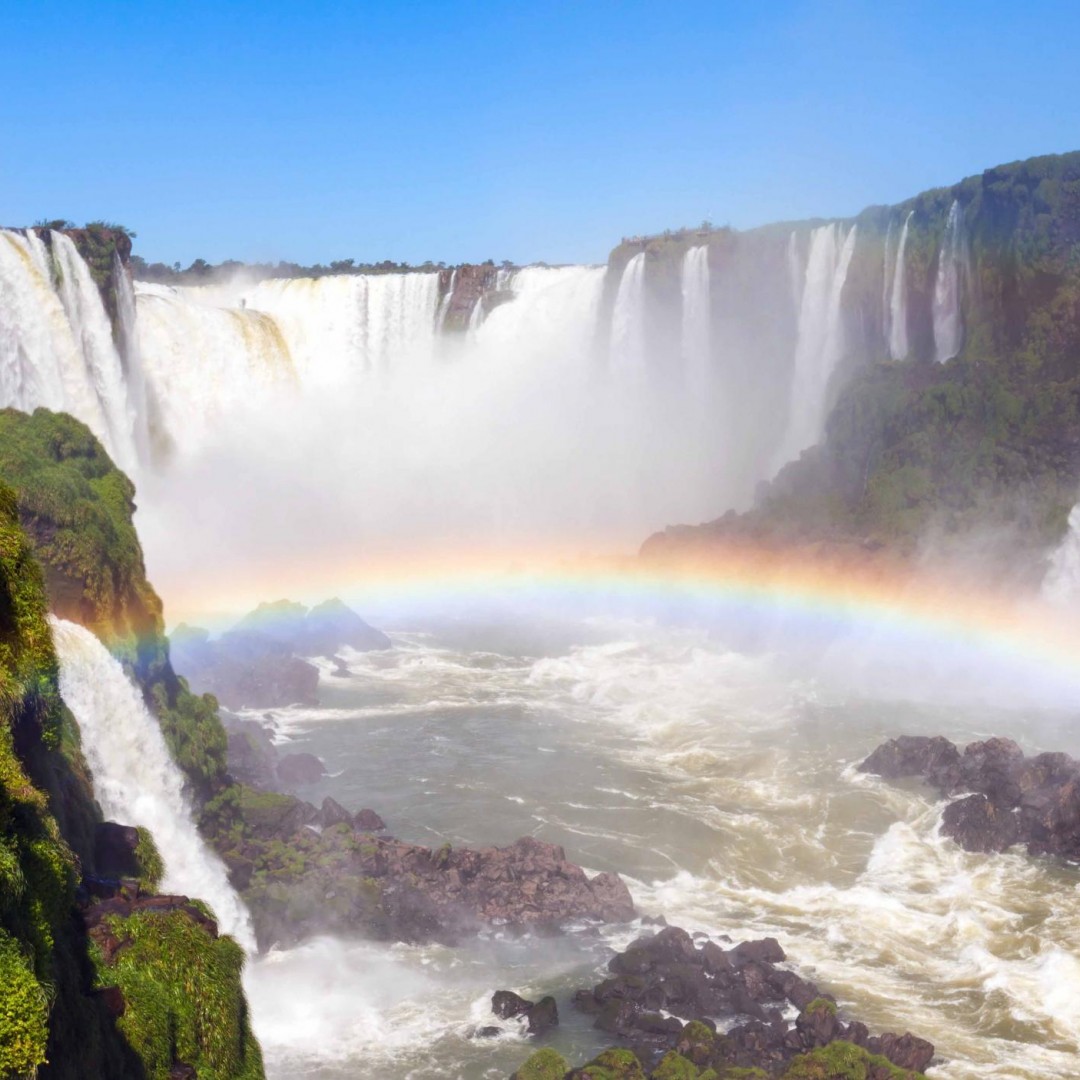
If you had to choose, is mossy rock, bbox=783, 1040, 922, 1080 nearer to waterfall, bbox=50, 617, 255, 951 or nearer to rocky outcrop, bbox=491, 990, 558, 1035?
rocky outcrop, bbox=491, 990, 558, 1035

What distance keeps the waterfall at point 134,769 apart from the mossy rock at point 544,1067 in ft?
15.2

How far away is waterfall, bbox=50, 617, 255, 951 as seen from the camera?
14.5 meters

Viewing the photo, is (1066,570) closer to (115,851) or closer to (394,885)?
(394,885)

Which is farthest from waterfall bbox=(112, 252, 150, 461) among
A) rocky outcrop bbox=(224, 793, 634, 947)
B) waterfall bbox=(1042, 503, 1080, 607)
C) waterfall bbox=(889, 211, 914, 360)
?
waterfall bbox=(1042, 503, 1080, 607)

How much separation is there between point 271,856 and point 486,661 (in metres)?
17.4

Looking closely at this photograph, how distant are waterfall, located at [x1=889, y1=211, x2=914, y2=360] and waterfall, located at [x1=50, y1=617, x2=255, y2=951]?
3267 centimetres

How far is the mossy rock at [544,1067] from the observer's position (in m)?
12.5

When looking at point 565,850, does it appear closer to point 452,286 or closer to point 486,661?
point 486,661

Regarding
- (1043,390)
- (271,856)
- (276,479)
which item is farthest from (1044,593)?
(276,479)

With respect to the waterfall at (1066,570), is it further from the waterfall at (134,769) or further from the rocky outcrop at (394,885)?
the waterfall at (134,769)

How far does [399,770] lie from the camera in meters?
24.2

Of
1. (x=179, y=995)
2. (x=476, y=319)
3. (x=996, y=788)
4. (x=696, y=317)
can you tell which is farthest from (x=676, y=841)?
(x=476, y=319)

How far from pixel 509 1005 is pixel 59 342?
2442cm

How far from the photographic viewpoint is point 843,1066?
1239 cm
